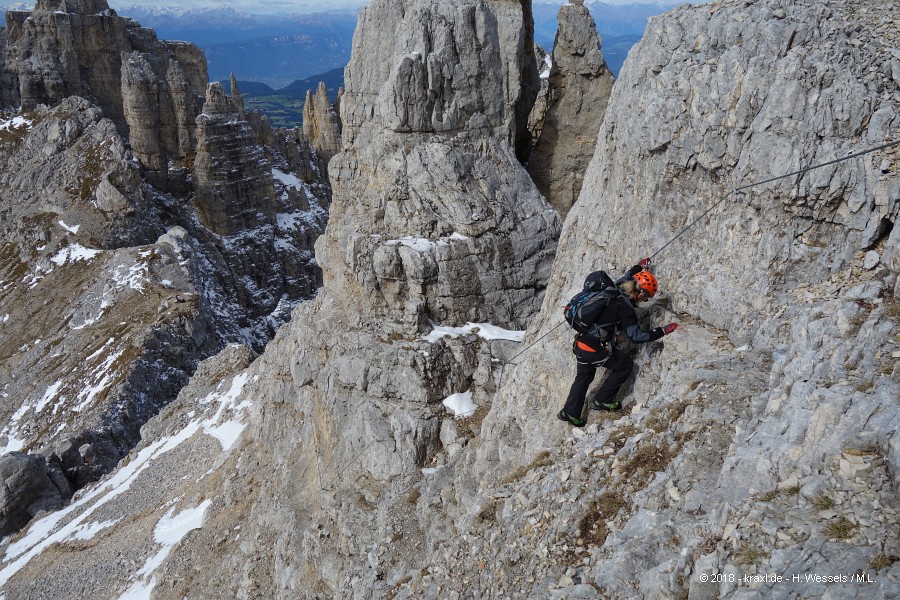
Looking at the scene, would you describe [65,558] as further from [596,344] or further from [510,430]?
[596,344]

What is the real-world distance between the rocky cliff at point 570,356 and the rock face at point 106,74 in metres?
64.1

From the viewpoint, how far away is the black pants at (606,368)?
36.1 ft

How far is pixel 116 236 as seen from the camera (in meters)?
67.4

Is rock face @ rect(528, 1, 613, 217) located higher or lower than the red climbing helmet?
higher

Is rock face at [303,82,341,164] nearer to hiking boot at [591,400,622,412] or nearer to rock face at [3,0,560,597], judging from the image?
rock face at [3,0,560,597]

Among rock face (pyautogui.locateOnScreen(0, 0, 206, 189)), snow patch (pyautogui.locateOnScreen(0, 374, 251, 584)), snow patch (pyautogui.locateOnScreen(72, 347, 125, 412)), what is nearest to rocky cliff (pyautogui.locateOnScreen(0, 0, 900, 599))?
snow patch (pyautogui.locateOnScreen(0, 374, 251, 584))

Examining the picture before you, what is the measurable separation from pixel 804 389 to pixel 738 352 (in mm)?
2312

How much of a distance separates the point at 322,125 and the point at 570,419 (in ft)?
A: 309

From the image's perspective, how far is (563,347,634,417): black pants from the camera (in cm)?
1102

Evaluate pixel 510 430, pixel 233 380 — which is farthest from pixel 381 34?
pixel 233 380

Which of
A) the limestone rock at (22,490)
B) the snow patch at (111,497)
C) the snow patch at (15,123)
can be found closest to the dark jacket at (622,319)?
the snow patch at (111,497)

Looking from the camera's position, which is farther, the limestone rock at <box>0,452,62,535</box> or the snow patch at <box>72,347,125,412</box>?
the snow patch at <box>72,347,125,412</box>

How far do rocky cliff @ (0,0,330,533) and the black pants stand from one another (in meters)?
40.6

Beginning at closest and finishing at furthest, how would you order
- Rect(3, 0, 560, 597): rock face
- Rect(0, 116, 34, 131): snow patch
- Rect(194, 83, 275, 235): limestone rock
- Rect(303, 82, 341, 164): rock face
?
Rect(3, 0, 560, 597): rock face
Rect(194, 83, 275, 235): limestone rock
Rect(0, 116, 34, 131): snow patch
Rect(303, 82, 341, 164): rock face
